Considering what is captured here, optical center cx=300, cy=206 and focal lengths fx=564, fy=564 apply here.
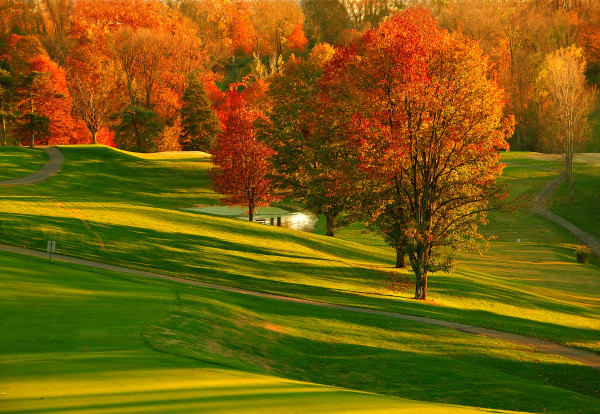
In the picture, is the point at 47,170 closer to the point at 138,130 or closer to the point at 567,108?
the point at 138,130

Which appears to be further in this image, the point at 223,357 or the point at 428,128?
the point at 428,128

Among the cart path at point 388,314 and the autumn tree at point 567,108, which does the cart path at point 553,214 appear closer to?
the autumn tree at point 567,108

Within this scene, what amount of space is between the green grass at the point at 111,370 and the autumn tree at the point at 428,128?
15091mm

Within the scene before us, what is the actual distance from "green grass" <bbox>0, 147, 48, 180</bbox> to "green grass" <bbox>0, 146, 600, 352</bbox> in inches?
235

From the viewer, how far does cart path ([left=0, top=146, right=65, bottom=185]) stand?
59438 millimetres

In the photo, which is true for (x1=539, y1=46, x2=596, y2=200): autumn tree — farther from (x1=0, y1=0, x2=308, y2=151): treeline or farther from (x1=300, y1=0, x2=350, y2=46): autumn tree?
(x1=300, y1=0, x2=350, y2=46): autumn tree

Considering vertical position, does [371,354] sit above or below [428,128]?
below

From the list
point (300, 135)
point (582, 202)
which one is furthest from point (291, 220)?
point (582, 202)

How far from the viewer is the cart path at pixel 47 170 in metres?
59.4

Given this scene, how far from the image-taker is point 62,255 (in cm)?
3041

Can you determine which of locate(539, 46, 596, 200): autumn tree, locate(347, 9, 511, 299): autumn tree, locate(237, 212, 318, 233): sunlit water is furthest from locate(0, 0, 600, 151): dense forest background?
locate(347, 9, 511, 299): autumn tree

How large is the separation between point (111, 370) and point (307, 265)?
26.9m

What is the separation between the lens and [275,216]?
6938cm

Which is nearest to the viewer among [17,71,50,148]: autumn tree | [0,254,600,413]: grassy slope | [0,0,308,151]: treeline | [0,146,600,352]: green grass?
[0,254,600,413]: grassy slope
